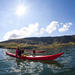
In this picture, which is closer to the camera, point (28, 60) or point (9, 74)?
point (9, 74)

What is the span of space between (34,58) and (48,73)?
9.07 m

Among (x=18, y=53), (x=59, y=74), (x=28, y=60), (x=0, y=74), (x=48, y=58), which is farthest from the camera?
(x=18, y=53)

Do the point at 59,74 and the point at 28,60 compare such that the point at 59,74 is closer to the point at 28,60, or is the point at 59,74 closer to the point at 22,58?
the point at 28,60

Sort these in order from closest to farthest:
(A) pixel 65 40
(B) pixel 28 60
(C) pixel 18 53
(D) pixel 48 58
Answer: (D) pixel 48 58 < (B) pixel 28 60 < (C) pixel 18 53 < (A) pixel 65 40

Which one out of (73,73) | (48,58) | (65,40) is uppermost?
(65,40)

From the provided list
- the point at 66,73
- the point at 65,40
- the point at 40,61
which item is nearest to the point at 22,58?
the point at 40,61

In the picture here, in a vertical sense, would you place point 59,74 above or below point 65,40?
below

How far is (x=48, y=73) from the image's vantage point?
13570mm

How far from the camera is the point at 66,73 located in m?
13.4

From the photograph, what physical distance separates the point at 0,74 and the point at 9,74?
153 centimetres

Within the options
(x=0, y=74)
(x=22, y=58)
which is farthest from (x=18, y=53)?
(x=0, y=74)

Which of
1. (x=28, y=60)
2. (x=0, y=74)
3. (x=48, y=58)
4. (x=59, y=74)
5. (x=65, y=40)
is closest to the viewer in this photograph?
(x=59, y=74)

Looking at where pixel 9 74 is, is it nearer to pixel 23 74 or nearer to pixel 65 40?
pixel 23 74

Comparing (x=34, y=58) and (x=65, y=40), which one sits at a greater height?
(x=65, y=40)
